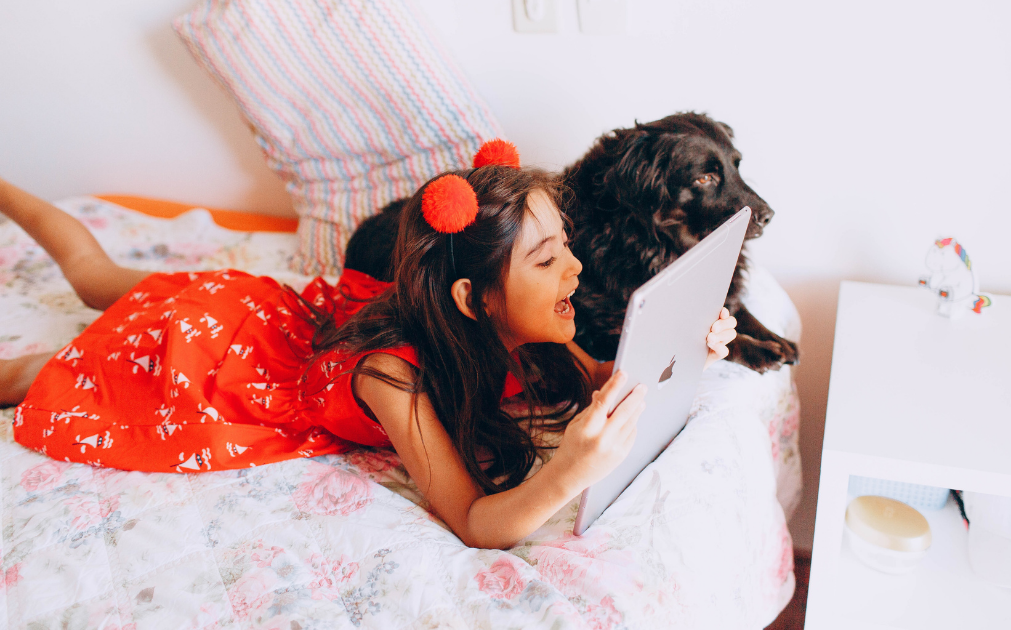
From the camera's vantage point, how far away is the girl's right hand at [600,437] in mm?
642

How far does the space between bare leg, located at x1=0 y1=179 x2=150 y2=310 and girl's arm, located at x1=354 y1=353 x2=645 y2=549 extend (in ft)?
2.78

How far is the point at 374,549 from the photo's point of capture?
77 cm

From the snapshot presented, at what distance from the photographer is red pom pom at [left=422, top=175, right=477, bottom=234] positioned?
79 cm

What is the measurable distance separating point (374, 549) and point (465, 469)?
0.53 feet

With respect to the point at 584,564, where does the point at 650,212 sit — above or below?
above

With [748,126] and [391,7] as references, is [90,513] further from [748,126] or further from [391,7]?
[748,126]

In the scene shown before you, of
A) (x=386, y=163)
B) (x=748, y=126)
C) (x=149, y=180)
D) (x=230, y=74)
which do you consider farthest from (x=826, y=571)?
(x=149, y=180)

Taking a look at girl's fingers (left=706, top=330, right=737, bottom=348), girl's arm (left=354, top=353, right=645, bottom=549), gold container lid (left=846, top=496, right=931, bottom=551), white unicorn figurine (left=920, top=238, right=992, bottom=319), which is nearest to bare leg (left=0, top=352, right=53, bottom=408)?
girl's arm (left=354, top=353, right=645, bottom=549)

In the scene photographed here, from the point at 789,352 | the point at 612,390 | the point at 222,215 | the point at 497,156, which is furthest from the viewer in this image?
the point at 222,215

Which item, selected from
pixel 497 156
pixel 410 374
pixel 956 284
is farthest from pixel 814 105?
pixel 410 374

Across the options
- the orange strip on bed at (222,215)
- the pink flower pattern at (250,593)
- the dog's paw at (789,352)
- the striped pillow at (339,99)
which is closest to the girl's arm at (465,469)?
the pink flower pattern at (250,593)

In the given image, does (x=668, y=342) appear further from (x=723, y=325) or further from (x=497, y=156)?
(x=497, y=156)

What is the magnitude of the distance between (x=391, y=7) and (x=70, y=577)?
1186mm

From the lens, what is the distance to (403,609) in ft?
2.27
